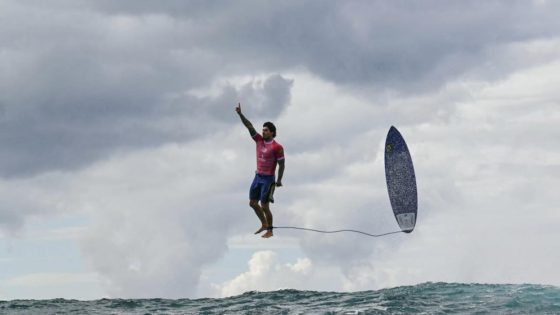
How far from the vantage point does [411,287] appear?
1027 inches

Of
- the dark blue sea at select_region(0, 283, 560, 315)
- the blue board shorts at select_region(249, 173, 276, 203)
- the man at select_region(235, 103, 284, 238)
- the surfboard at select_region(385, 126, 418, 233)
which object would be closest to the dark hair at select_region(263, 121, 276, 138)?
the man at select_region(235, 103, 284, 238)

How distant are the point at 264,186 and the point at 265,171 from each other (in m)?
0.50

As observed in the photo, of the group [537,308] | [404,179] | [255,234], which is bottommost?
[537,308]

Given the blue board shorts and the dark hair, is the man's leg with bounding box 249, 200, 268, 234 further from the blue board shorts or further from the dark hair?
the dark hair

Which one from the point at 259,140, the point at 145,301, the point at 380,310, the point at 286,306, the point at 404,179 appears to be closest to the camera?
the point at 380,310

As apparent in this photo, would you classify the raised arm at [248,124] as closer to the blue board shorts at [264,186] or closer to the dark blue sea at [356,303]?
the blue board shorts at [264,186]

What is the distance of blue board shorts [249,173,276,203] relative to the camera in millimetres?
25391

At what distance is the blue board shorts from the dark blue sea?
3.31 metres

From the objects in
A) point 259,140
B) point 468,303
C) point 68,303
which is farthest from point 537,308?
point 68,303

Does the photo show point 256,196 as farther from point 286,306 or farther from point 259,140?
point 286,306

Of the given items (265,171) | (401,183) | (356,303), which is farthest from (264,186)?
(401,183)

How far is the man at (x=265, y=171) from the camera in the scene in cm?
2498

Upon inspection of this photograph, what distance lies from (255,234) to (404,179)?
631 cm

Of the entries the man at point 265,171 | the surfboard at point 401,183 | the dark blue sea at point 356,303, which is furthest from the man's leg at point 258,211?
the surfboard at point 401,183
